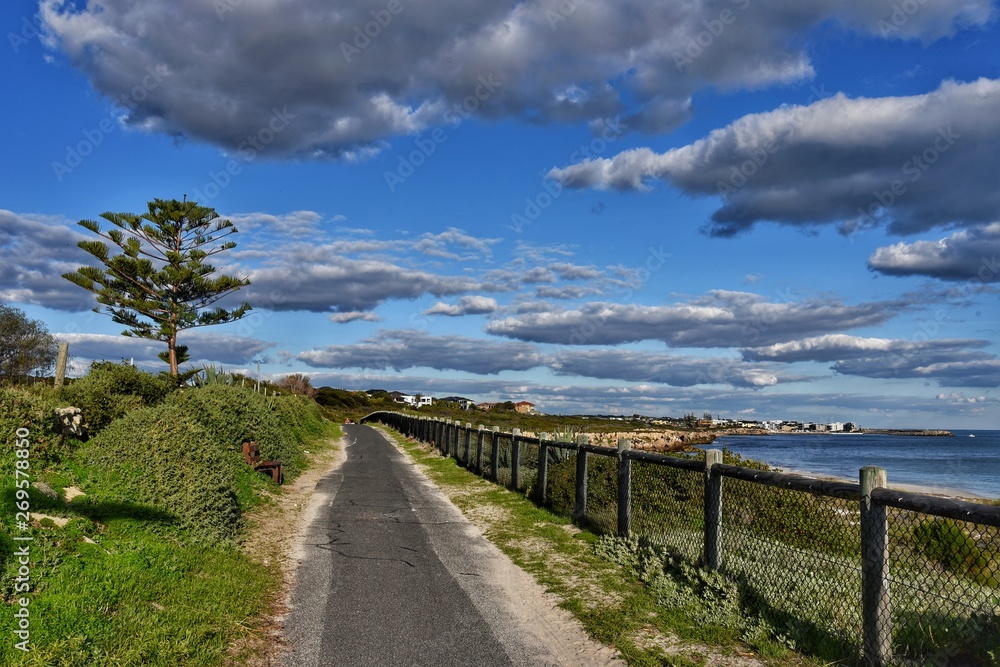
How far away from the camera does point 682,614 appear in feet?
20.6

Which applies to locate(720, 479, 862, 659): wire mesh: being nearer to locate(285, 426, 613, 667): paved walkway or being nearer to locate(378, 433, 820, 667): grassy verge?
locate(378, 433, 820, 667): grassy verge

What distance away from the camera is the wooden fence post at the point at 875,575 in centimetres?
495

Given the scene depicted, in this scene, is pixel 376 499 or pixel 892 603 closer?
pixel 892 603

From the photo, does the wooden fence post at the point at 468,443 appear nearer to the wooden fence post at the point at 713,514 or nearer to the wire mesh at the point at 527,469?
the wire mesh at the point at 527,469

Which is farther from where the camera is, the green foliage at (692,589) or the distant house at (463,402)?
the distant house at (463,402)

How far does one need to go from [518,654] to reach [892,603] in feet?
9.66

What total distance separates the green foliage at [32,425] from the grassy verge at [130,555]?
22 millimetres

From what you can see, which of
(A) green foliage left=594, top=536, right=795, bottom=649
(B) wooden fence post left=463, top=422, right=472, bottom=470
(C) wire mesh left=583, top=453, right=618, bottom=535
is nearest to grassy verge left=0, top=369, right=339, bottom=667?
(A) green foliage left=594, top=536, right=795, bottom=649

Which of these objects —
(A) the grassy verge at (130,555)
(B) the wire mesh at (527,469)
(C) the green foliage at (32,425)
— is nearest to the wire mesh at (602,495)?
(B) the wire mesh at (527,469)

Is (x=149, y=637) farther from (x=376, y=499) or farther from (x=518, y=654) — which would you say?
(x=376, y=499)

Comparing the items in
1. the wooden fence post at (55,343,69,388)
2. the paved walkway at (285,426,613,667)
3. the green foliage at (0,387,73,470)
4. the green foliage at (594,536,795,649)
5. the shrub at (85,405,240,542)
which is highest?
the wooden fence post at (55,343,69,388)

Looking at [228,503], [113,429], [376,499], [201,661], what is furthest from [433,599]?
[376,499]

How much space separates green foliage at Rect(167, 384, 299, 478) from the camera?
13.8 meters

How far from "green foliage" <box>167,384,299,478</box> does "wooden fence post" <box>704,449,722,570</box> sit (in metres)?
9.30
